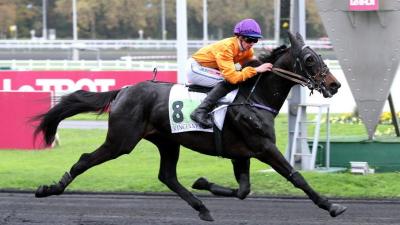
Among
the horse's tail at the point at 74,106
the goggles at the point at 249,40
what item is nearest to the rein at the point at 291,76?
the goggles at the point at 249,40

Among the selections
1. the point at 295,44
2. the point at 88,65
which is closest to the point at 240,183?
the point at 295,44

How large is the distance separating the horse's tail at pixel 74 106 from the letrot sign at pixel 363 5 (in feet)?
17.5

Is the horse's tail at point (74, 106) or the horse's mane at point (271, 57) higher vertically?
the horse's mane at point (271, 57)

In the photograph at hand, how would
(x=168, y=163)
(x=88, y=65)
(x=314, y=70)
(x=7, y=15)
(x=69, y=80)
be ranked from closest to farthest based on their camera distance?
(x=314, y=70)
(x=168, y=163)
(x=69, y=80)
(x=88, y=65)
(x=7, y=15)

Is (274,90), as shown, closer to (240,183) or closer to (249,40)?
(249,40)

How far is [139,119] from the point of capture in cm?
850

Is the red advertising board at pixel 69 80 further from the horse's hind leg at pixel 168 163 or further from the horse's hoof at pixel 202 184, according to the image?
the horse's hoof at pixel 202 184

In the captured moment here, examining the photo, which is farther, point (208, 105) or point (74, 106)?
point (74, 106)

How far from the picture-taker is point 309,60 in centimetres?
806

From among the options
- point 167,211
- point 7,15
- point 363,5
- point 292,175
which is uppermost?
point 7,15

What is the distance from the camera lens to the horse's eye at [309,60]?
8.05 meters

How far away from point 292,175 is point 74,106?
258 centimetres

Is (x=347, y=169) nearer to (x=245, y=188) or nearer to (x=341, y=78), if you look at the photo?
(x=245, y=188)

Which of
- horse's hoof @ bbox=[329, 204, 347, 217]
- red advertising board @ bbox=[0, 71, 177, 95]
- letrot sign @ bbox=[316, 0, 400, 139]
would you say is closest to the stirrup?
horse's hoof @ bbox=[329, 204, 347, 217]
